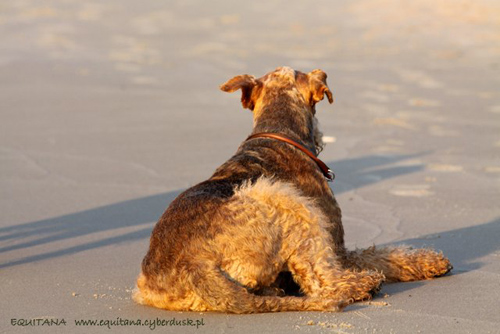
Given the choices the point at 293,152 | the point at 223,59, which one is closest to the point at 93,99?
the point at 223,59

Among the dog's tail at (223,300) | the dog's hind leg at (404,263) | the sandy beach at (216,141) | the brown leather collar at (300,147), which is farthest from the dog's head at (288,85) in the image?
the dog's tail at (223,300)

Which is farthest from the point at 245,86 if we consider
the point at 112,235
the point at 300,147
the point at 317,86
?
the point at 112,235

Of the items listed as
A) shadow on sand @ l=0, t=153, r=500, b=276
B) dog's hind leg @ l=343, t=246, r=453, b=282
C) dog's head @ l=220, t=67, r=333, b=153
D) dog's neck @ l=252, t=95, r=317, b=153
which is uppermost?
dog's head @ l=220, t=67, r=333, b=153

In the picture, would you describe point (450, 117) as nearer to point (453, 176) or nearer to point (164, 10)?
point (453, 176)

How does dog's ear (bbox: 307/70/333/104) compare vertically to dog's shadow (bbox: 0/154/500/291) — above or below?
above

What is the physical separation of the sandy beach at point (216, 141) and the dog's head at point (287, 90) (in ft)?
4.68

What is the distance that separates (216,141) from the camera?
12.0m

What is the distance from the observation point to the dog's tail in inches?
214

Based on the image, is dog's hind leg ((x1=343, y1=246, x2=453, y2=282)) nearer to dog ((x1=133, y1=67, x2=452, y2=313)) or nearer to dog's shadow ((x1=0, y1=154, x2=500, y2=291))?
dog ((x1=133, y1=67, x2=452, y2=313))

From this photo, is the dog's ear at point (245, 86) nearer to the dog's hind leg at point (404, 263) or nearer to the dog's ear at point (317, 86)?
the dog's ear at point (317, 86)

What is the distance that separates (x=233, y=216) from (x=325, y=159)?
5488 mm

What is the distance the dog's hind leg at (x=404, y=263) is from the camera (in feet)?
21.4

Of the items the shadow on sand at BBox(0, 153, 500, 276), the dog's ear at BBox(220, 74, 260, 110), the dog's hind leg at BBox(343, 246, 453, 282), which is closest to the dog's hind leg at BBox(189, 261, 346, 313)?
the dog's hind leg at BBox(343, 246, 453, 282)

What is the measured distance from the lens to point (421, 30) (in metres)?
21.5
